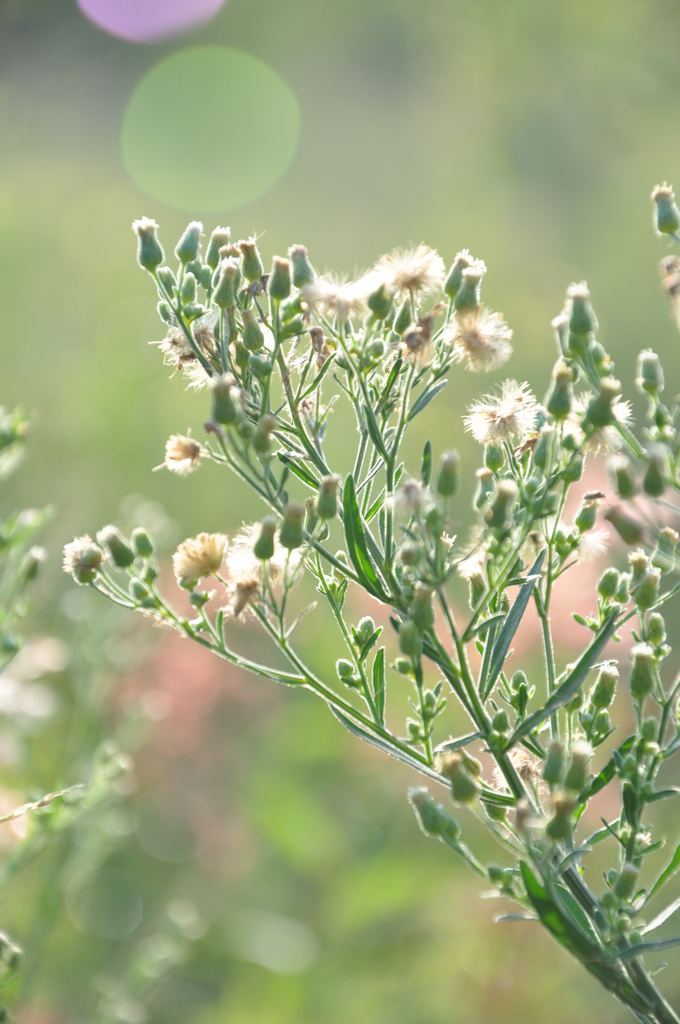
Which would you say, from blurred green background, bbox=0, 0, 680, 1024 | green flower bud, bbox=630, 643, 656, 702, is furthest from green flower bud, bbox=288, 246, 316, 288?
blurred green background, bbox=0, 0, 680, 1024

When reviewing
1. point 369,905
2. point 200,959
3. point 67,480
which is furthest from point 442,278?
point 67,480

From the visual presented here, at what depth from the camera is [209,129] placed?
543cm

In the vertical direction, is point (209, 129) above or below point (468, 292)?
above

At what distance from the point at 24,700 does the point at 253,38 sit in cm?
605

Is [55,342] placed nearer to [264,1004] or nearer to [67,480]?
[67,480]

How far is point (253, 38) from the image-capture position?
6180 mm

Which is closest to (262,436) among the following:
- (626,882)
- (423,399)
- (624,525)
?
(423,399)

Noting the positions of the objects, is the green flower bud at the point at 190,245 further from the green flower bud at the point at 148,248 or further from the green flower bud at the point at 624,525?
the green flower bud at the point at 624,525

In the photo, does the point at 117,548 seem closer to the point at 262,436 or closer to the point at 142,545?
the point at 142,545

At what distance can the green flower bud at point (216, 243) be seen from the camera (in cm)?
71

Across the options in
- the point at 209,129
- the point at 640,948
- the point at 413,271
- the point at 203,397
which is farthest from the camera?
the point at 209,129

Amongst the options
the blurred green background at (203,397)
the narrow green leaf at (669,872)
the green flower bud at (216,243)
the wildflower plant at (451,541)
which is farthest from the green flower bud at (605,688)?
the blurred green background at (203,397)

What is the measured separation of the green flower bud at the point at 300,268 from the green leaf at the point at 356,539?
163 mm

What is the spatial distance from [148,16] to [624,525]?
700 centimetres
